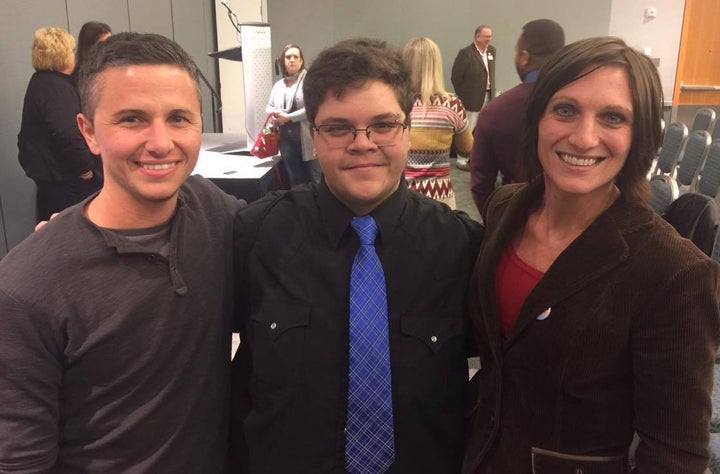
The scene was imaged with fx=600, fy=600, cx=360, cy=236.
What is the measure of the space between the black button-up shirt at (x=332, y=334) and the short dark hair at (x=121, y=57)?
0.36 meters

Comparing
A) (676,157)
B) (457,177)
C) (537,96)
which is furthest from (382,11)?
(537,96)

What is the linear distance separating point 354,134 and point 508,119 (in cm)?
185

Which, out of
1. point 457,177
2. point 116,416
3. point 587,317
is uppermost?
point 587,317

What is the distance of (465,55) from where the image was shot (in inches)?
313

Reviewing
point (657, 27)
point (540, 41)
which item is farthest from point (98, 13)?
point (657, 27)

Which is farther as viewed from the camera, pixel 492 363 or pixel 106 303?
pixel 492 363

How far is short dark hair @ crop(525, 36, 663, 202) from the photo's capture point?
102 centimetres

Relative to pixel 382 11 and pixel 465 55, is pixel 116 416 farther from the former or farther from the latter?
pixel 382 11

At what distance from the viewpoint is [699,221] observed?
1.43 metres

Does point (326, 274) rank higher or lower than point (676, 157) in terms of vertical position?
higher

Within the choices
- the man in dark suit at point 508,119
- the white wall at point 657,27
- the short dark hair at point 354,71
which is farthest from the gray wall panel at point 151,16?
the white wall at point 657,27

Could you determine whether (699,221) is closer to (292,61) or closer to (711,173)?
(711,173)

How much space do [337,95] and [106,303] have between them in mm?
544

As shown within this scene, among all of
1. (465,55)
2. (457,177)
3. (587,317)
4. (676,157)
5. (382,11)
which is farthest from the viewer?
(382,11)
